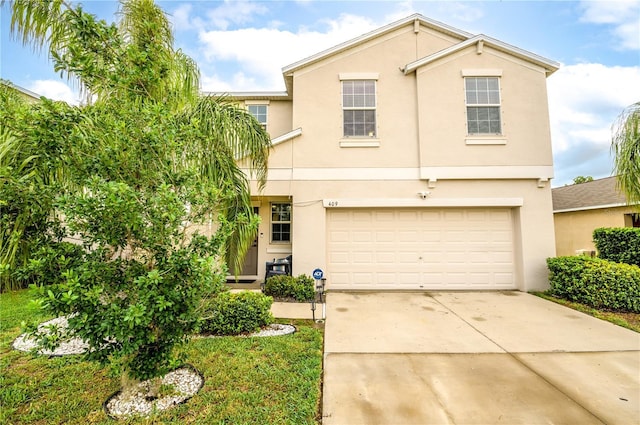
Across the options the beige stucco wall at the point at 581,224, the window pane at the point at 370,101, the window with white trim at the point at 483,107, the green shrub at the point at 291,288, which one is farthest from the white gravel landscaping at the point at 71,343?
the beige stucco wall at the point at 581,224

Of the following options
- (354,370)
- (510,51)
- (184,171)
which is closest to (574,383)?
(354,370)

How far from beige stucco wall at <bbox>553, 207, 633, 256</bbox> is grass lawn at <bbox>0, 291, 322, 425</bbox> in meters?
14.4

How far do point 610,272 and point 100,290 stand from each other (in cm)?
980

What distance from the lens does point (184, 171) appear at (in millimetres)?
3354

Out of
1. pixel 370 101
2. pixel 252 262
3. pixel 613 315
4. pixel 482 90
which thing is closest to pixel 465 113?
pixel 482 90

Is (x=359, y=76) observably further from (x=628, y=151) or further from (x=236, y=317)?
(x=236, y=317)

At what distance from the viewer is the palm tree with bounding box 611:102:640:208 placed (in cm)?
729

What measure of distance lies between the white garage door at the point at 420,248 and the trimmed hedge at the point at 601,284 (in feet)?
4.60

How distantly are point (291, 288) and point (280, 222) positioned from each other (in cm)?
303

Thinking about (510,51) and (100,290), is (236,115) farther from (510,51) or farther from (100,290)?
(510,51)

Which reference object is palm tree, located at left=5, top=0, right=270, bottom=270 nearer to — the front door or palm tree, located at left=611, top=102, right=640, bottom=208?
the front door

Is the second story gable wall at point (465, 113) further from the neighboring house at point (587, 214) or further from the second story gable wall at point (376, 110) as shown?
the neighboring house at point (587, 214)

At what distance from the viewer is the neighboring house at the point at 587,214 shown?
479 inches

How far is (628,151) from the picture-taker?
7355 mm
